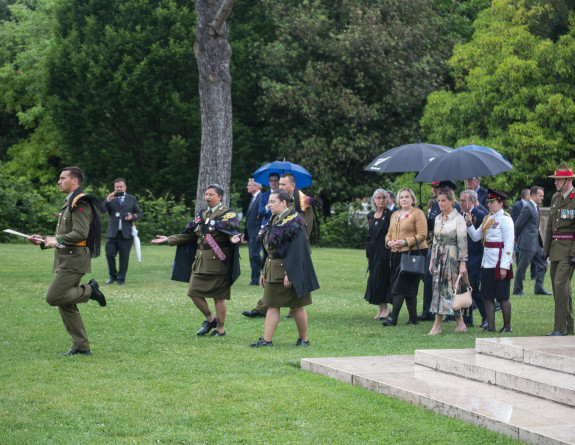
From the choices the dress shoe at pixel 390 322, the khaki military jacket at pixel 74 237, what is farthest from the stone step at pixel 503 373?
the khaki military jacket at pixel 74 237

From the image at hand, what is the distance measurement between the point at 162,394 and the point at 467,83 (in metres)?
29.1

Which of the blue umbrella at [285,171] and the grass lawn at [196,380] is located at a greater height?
the blue umbrella at [285,171]

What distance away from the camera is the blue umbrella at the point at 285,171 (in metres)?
14.3

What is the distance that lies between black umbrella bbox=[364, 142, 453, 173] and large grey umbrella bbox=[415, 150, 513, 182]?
0.73m

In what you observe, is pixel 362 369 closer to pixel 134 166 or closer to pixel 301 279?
pixel 301 279

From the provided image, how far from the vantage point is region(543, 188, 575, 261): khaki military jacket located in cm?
1083

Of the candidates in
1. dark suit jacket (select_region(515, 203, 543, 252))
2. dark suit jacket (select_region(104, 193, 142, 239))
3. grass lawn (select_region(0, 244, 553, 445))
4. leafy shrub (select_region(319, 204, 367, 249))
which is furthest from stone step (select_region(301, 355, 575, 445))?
leafy shrub (select_region(319, 204, 367, 249))

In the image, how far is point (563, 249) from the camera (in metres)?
10.8

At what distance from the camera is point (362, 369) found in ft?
27.7

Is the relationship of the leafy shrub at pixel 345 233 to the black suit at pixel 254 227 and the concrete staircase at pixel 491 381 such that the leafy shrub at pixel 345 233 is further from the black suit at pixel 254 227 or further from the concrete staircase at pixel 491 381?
the concrete staircase at pixel 491 381

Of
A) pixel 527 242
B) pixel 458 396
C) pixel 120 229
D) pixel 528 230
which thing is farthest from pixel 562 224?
pixel 120 229

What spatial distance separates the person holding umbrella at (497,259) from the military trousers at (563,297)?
2.17 feet

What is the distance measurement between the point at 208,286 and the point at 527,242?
29.0ft

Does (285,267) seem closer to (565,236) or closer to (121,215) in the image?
(565,236)
